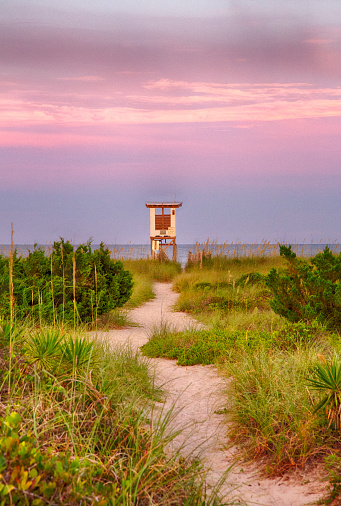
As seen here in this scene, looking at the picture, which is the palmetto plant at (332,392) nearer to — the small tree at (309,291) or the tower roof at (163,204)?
the small tree at (309,291)

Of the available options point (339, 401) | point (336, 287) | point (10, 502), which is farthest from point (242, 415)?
point (336, 287)

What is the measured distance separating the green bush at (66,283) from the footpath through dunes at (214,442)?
1.36 m

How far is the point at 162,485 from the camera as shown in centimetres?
281

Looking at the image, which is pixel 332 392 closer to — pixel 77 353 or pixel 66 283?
pixel 77 353

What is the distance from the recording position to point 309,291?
732 centimetres

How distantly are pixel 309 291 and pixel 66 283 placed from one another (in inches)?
182

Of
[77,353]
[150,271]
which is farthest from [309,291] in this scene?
[150,271]

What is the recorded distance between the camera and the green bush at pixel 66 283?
8.13m

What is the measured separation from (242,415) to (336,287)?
3268 mm

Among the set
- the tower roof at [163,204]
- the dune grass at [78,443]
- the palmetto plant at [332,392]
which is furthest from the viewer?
the tower roof at [163,204]

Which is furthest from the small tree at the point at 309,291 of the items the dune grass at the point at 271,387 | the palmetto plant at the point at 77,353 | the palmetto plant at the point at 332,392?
the palmetto plant at the point at 77,353

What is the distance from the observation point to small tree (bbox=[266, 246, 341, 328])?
22.6 ft

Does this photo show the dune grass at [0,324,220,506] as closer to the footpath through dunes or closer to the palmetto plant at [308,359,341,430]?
the footpath through dunes

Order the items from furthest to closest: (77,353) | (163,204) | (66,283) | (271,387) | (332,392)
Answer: (163,204) → (66,283) → (271,387) → (77,353) → (332,392)
